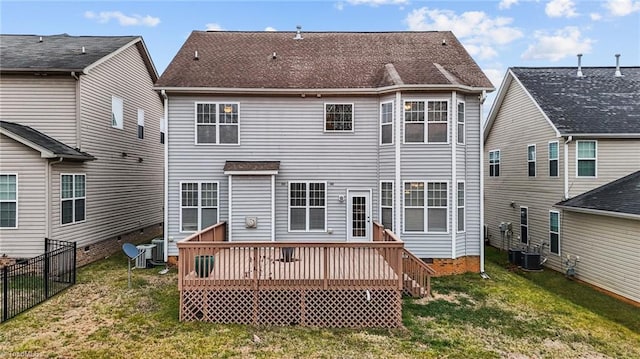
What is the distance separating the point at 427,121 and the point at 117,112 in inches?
469

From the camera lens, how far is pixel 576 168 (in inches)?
466

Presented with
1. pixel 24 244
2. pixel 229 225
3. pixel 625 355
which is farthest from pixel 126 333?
pixel 625 355

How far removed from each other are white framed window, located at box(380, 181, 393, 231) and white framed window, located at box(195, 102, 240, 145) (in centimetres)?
513

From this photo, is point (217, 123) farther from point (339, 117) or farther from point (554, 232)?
point (554, 232)

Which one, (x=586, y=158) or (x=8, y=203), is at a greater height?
(x=586, y=158)

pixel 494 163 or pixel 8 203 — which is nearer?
pixel 8 203

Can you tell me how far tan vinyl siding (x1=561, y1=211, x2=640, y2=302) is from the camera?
30.4 feet

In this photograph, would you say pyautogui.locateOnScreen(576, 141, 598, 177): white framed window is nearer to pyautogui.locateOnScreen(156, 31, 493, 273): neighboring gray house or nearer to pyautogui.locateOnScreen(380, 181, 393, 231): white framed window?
pyautogui.locateOnScreen(156, 31, 493, 273): neighboring gray house

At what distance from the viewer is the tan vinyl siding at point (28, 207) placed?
9.67 m

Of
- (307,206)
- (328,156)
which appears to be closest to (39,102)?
(307,206)

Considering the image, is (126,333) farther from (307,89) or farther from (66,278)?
(307,89)

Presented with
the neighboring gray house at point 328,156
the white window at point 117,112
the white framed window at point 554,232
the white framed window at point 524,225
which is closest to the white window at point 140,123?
the white window at point 117,112

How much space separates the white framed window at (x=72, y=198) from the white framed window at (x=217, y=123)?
13.9ft

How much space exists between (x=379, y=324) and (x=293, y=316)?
6.01 ft
